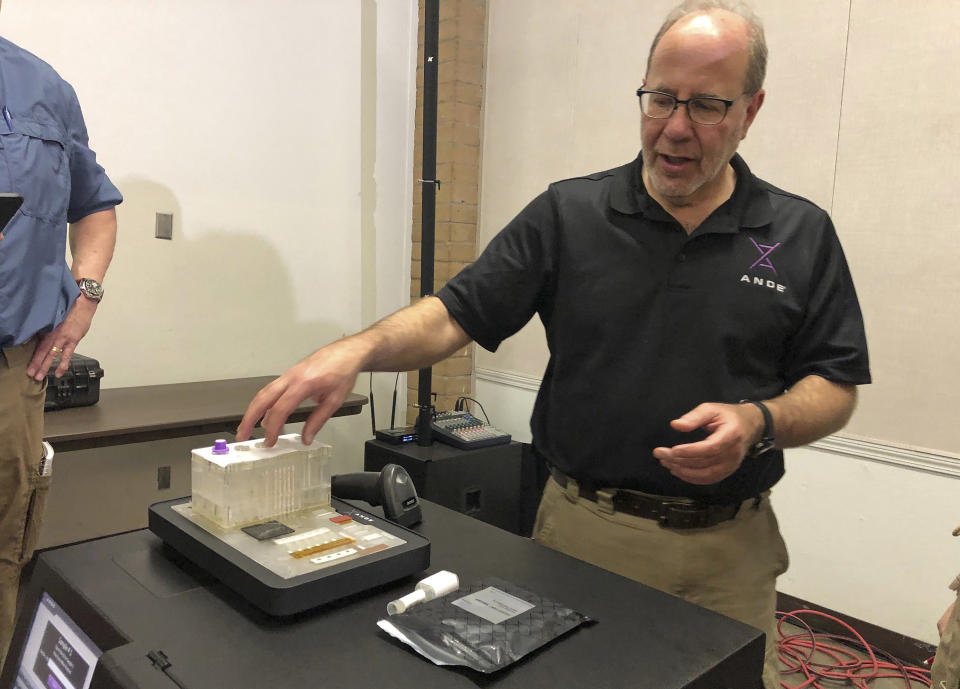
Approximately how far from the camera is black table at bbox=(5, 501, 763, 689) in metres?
0.63

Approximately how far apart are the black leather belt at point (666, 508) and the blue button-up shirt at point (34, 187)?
1.16 metres

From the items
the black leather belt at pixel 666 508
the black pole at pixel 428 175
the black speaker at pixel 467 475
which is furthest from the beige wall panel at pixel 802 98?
the black leather belt at pixel 666 508

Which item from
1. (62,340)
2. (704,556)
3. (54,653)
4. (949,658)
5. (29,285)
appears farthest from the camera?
(62,340)

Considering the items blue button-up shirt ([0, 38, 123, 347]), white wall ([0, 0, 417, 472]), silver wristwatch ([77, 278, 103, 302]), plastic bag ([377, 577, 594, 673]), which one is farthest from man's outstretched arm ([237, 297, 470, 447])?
white wall ([0, 0, 417, 472])

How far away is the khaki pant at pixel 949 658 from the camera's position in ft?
3.51

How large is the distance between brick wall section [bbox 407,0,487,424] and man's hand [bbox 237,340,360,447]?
2.37 m

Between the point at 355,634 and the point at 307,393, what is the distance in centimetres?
30

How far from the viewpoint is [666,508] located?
3.92 feet

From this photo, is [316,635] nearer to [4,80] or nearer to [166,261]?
[4,80]

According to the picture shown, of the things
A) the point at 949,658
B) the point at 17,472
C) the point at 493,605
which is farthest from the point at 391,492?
the point at 17,472

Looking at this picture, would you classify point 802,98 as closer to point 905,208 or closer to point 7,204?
point 905,208

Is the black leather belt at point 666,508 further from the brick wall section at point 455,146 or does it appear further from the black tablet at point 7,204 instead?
the brick wall section at point 455,146

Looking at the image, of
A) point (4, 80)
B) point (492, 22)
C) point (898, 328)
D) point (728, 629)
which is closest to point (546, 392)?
point (728, 629)

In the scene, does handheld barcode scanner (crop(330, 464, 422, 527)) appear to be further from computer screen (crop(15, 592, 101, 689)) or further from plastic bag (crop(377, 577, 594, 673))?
computer screen (crop(15, 592, 101, 689))
